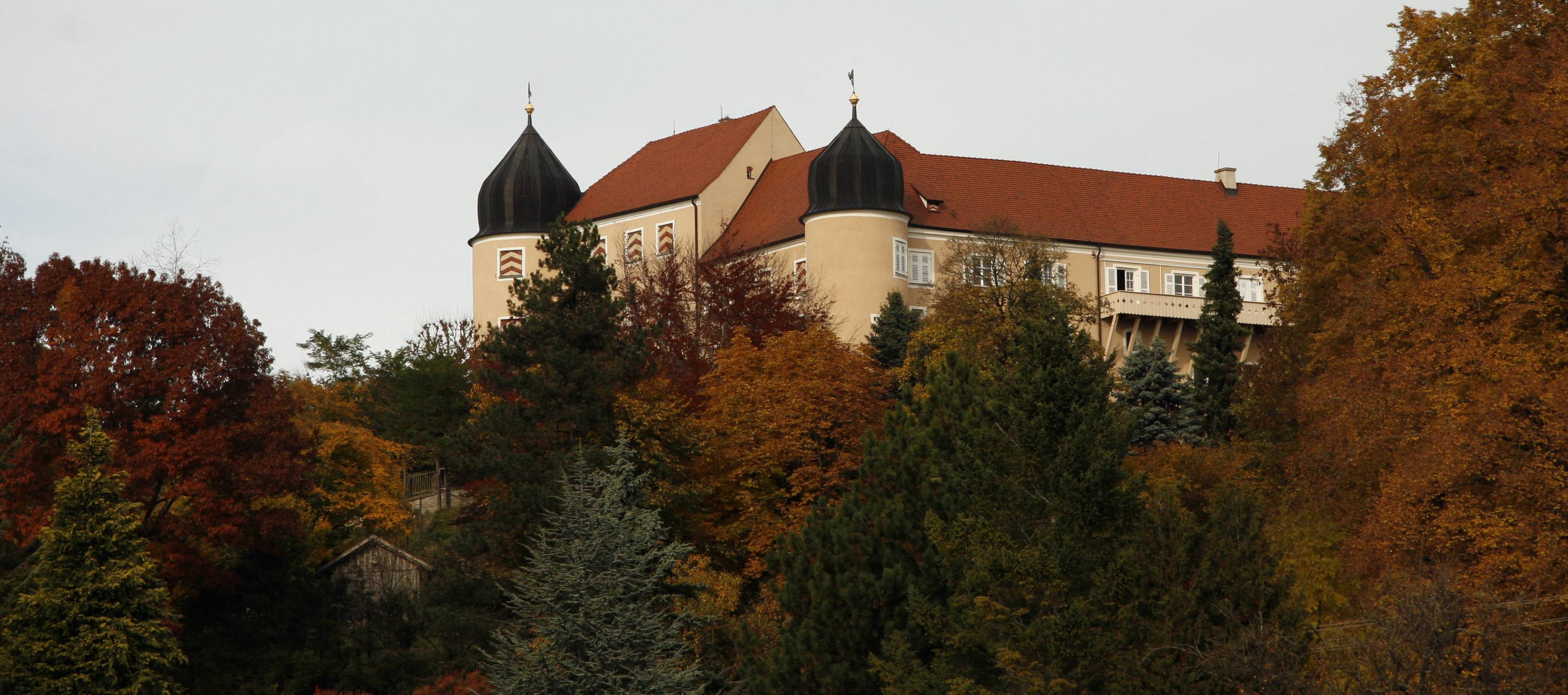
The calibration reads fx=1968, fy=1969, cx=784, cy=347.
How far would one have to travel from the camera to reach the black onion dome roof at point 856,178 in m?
56.5

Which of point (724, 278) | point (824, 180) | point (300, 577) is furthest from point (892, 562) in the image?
point (824, 180)

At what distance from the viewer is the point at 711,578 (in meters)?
33.2

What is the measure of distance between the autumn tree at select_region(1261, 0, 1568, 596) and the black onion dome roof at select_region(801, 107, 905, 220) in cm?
2563

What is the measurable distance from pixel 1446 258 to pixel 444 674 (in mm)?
17165

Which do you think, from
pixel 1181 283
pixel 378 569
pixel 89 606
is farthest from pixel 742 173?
pixel 89 606

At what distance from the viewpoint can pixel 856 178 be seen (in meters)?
56.6

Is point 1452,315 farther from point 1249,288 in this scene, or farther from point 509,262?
point 509,262

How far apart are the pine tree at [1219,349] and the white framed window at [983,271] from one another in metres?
4.99

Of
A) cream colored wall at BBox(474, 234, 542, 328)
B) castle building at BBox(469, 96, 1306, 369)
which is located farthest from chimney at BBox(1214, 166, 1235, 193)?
cream colored wall at BBox(474, 234, 542, 328)

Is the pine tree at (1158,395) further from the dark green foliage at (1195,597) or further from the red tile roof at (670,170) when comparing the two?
the dark green foliage at (1195,597)

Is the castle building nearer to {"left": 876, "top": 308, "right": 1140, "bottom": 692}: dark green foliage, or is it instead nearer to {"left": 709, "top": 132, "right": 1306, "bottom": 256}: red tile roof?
{"left": 709, "top": 132, "right": 1306, "bottom": 256}: red tile roof

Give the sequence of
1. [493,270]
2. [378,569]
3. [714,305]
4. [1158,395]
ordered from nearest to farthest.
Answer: [378,569] < [1158,395] < [714,305] < [493,270]

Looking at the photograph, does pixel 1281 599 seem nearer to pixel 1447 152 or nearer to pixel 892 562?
pixel 892 562

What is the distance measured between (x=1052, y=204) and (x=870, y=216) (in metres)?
9.17
